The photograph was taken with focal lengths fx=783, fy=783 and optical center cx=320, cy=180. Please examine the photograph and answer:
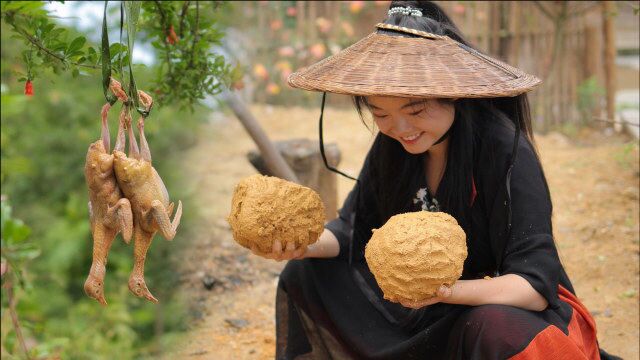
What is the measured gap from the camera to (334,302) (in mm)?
2484

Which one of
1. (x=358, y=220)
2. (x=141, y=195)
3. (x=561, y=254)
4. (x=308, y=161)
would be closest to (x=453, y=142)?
(x=358, y=220)

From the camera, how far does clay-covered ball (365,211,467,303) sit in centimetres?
183

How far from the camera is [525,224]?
210 cm

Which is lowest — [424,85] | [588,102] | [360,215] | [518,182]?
[588,102]

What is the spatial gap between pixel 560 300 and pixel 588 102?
5.30m

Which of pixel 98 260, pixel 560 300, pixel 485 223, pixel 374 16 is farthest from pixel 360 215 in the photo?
pixel 374 16

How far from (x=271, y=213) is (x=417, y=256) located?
457 millimetres

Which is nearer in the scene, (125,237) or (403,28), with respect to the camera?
(125,237)

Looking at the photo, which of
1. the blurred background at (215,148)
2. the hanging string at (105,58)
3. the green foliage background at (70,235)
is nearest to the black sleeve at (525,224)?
the blurred background at (215,148)

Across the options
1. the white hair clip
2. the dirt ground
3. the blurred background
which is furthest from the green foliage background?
the white hair clip

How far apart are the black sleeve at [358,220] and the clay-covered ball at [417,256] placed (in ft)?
2.19

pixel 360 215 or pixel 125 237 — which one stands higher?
pixel 125 237

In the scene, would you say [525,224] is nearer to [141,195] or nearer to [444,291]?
[444,291]

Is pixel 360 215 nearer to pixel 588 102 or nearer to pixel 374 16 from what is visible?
pixel 588 102
